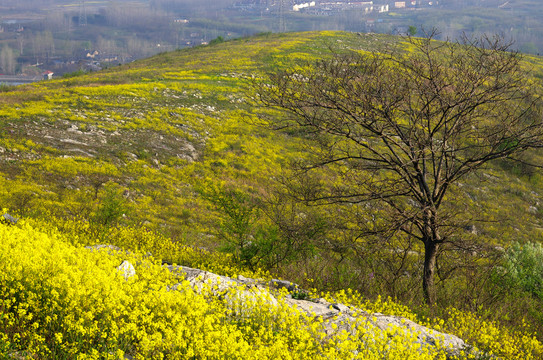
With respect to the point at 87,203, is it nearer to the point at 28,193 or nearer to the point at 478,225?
the point at 28,193

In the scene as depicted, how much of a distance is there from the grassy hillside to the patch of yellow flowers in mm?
2359

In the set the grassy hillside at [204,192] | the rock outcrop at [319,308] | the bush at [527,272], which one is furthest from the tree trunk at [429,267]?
the bush at [527,272]

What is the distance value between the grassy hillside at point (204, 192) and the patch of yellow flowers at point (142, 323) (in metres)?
2.36

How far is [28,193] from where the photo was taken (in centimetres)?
1397

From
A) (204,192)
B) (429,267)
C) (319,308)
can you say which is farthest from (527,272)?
(204,192)

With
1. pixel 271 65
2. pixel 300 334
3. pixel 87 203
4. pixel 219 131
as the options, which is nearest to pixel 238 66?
pixel 271 65

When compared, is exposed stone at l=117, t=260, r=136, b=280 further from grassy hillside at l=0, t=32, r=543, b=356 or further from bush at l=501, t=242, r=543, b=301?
bush at l=501, t=242, r=543, b=301

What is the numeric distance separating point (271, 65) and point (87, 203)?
3580 centimetres

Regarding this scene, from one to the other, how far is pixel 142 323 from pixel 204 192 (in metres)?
5.35

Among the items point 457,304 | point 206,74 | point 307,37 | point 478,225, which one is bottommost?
point 478,225

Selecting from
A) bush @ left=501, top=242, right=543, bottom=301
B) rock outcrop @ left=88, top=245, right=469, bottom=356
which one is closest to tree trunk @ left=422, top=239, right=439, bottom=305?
rock outcrop @ left=88, top=245, right=469, bottom=356

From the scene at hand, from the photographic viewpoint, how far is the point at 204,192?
34.8ft

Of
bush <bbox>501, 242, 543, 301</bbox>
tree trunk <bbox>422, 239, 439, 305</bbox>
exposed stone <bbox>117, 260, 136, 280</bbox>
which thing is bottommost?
bush <bbox>501, 242, 543, 301</bbox>

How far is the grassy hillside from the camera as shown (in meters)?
9.95
